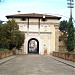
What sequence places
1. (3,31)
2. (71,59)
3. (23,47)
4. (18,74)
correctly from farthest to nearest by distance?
1. (23,47)
2. (3,31)
3. (71,59)
4. (18,74)

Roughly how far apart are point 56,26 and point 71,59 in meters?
46.8

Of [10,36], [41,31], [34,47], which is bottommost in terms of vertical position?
[10,36]

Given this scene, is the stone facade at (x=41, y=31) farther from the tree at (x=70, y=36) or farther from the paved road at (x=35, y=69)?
the paved road at (x=35, y=69)

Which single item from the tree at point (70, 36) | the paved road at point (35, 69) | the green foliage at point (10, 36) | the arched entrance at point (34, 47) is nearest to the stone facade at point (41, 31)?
the arched entrance at point (34, 47)

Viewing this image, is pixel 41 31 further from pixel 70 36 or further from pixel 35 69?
pixel 35 69

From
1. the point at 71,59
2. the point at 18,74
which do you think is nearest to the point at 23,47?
the point at 71,59

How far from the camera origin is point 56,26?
296ft

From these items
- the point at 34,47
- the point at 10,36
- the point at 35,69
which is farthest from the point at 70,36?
the point at 34,47

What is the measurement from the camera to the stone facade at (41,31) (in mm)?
89125

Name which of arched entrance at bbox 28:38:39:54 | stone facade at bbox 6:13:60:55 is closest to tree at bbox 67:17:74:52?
stone facade at bbox 6:13:60:55

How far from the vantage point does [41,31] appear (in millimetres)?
89500

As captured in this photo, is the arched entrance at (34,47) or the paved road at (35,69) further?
the arched entrance at (34,47)

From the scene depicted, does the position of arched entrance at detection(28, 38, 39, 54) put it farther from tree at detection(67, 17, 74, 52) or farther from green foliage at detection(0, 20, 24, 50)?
tree at detection(67, 17, 74, 52)

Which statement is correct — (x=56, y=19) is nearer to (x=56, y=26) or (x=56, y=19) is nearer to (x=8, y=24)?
(x=56, y=26)
